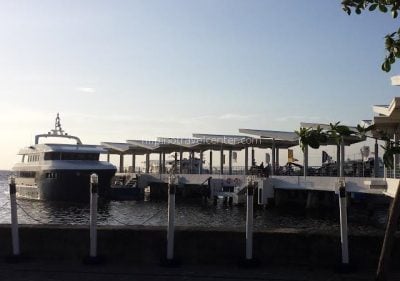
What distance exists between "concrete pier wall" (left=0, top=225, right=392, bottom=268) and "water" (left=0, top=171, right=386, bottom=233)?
86.4 feet

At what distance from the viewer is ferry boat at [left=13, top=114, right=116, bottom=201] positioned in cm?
5766

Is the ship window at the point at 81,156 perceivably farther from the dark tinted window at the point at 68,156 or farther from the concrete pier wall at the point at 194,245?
the concrete pier wall at the point at 194,245

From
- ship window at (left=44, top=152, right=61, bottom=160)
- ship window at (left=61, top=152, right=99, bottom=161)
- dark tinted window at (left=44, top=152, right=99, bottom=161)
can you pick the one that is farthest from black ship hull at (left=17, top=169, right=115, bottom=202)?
ship window at (left=61, top=152, right=99, bottom=161)

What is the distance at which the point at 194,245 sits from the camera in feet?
33.7

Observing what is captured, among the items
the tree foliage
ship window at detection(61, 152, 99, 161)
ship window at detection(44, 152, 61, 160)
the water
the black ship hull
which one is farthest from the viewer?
ship window at detection(61, 152, 99, 161)

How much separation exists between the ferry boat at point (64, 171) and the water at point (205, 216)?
154 cm

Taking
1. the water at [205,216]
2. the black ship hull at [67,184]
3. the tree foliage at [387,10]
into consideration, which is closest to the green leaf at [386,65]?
the tree foliage at [387,10]

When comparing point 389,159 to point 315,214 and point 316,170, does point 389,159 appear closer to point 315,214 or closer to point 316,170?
point 315,214

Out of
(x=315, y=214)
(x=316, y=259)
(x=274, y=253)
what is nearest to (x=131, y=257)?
(x=274, y=253)

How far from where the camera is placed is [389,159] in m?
5.80

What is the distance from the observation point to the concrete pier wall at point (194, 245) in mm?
9828

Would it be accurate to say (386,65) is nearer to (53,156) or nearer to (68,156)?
(68,156)

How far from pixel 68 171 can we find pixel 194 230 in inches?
1928

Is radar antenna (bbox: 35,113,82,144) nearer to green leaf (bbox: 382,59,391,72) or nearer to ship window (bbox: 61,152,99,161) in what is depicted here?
ship window (bbox: 61,152,99,161)
